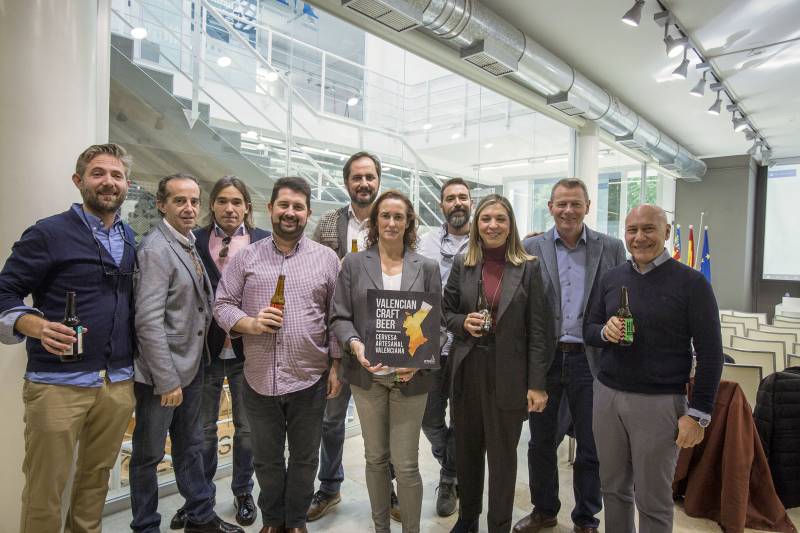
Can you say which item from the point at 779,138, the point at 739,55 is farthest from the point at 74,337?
the point at 779,138

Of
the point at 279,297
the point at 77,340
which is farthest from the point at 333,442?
the point at 77,340

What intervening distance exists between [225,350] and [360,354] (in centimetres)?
92

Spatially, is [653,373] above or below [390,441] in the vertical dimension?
above

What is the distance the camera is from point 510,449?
2.20 meters

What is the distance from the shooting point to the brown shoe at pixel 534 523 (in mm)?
2553

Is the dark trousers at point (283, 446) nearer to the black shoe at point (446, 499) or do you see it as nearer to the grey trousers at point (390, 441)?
the grey trousers at point (390, 441)

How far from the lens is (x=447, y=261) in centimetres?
281

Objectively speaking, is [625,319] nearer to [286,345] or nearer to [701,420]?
[701,420]

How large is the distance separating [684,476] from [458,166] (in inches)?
169

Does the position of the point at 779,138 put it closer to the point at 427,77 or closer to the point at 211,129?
the point at 427,77

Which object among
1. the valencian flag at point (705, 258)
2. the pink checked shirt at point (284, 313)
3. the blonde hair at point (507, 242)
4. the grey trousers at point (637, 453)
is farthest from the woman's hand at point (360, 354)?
the valencian flag at point (705, 258)

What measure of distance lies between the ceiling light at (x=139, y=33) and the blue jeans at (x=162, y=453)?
96.0 inches

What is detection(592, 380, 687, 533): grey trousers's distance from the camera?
1.93m

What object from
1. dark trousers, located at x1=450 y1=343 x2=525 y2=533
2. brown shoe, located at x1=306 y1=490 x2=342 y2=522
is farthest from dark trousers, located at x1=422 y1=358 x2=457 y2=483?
brown shoe, located at x1=306 y1=490 x2=342 y2=522
